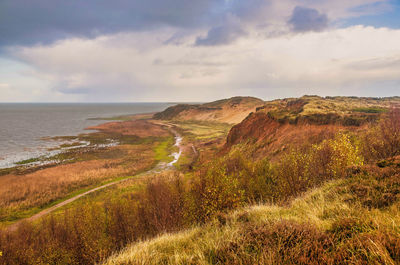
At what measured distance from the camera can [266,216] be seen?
741cm

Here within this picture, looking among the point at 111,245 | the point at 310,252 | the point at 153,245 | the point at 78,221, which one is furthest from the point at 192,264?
the point at 78,221

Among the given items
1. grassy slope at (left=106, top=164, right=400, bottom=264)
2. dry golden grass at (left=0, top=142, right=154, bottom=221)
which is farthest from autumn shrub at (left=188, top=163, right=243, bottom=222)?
dry golden grass at (left=0, top=142, right=154, bottom=221)

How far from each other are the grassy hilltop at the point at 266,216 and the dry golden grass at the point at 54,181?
21.3 feet

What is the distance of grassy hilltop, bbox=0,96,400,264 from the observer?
15.4 ft

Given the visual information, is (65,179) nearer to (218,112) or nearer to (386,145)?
(386,145)

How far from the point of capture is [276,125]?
44594 millimetres

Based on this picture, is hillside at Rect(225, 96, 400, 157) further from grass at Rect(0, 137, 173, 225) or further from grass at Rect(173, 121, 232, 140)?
grass at Rect(173, 121, 232, 140)

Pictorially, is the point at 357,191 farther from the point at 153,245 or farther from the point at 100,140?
the point at 100,140

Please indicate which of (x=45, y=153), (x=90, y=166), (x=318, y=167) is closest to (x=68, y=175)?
(x=90, y=166)

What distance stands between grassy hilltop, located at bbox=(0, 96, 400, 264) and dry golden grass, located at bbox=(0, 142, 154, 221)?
21.3 feet

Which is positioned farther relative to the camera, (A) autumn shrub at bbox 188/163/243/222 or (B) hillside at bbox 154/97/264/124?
(B) hillside at bbox 154/97/264/124

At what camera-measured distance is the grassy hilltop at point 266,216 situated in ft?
15.4

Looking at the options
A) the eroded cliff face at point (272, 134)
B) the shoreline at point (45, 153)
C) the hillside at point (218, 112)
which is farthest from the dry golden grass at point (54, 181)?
the hillside at point (218, 112)

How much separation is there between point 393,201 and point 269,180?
1283 centimetres
